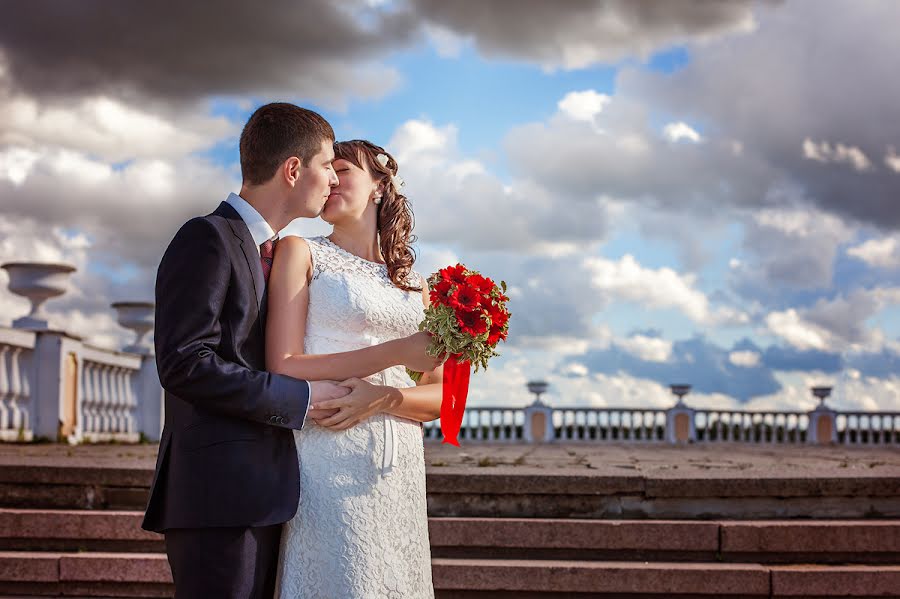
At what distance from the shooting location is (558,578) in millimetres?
5379

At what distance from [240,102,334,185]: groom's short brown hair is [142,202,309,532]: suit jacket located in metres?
0.16

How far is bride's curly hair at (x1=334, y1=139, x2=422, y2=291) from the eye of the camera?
10.0 ft

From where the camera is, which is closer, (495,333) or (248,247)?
(248,247)

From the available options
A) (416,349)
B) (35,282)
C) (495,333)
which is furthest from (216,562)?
(35,282)

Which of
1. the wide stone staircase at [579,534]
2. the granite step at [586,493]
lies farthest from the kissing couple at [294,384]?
the granite step at [586,493]

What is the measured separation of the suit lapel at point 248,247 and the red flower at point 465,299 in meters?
0.56

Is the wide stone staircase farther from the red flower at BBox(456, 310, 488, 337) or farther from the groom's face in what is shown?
the groom's face

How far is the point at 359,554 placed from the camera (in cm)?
277

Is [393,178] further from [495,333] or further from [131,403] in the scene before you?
[131,403]

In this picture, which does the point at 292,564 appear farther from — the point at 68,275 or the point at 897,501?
the point at 68,275

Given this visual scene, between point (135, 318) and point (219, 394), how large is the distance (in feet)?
39.2

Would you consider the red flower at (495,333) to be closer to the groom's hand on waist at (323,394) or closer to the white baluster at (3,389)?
the groom's hand on waist at (323,394)

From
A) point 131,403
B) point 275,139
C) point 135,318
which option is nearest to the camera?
point 275,139

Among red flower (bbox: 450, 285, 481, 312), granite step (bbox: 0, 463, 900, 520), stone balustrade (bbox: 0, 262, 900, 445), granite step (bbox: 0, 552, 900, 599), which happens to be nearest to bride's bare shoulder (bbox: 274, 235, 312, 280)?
red flower (bbox: 450, 285, 481, 312)
